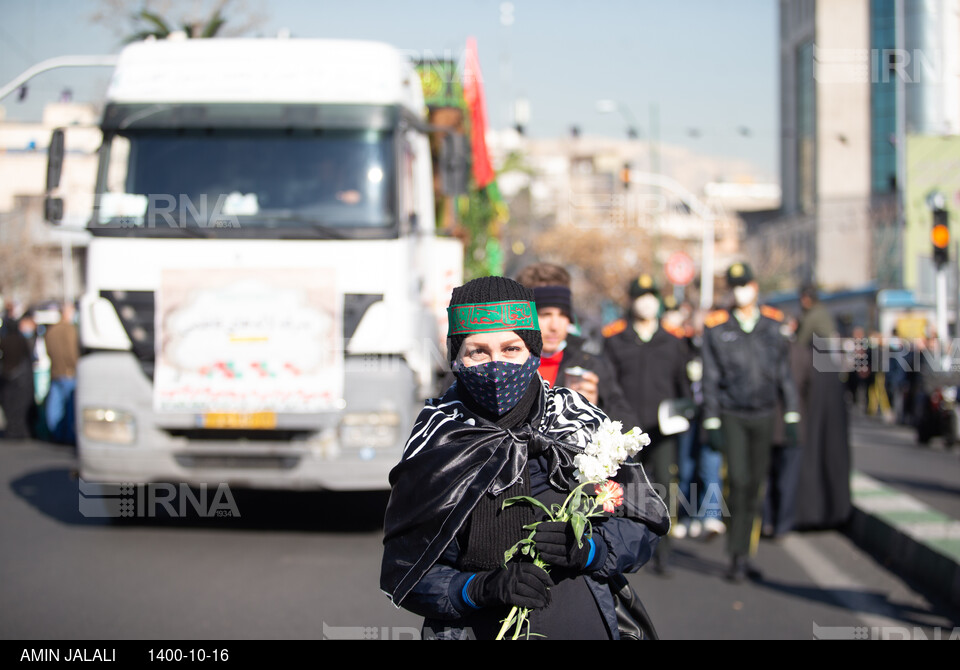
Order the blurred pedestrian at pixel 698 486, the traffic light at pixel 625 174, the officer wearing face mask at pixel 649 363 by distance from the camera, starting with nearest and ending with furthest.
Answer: the officer wearing face mask at pixel 649 363
the blurred pedestrian at pixel 698 486
the traffic light at pixel 625 174

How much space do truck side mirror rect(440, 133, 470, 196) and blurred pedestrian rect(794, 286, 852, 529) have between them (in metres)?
3.37

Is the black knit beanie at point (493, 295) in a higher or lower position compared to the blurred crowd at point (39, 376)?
higher

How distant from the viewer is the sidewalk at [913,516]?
23.9 ft

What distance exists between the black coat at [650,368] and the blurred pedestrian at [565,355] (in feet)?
8.74

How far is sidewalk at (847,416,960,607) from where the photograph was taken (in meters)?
7.30

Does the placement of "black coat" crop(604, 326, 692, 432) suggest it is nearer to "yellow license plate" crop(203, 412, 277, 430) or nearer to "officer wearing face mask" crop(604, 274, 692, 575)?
"officer wearing face mask" crop(604, 274, 692, 575)

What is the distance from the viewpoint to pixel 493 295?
9.52 ft

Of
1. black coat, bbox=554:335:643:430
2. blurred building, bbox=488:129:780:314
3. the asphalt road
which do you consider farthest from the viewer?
blurred building, bbox=488:129:780:314

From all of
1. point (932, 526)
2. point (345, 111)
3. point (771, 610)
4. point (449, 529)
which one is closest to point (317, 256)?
point (345, 111)

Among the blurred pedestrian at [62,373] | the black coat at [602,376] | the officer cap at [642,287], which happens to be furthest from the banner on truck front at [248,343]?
the blurred pedestrian at [62,373]

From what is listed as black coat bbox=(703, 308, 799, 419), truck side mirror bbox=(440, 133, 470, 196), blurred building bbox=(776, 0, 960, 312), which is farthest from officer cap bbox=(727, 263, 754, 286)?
blurred building bbox=(776, 0, 960, 312)

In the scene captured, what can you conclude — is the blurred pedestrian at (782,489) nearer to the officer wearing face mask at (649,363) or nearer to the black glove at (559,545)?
the officer wearing face mask at (649,363)

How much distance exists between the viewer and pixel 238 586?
7.25 meters

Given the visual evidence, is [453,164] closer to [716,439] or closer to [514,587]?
[716,439]
